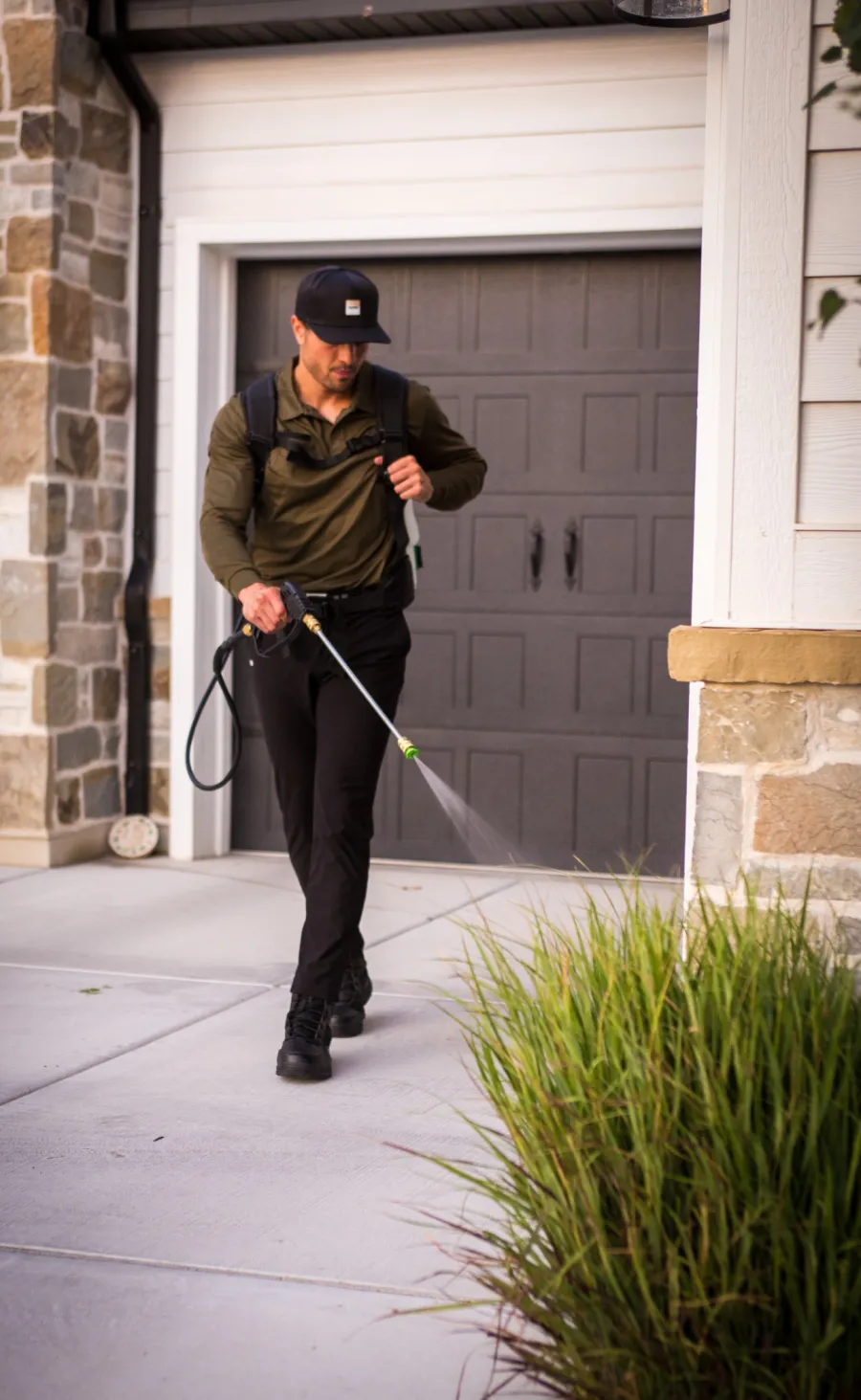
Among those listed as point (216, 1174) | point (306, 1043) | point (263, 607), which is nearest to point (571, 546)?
point (263, 607)

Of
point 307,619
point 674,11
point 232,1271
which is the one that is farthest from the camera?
point 307,619

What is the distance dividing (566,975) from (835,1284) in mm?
740

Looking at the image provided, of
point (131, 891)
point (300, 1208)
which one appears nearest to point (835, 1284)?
point (300, 1208)

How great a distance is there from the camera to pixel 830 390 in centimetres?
392

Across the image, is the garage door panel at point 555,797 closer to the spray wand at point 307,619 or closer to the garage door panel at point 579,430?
the garage door panel at point 579,430

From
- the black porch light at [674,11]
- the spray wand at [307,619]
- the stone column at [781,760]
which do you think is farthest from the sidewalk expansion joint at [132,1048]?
the black porch light at [674,11]

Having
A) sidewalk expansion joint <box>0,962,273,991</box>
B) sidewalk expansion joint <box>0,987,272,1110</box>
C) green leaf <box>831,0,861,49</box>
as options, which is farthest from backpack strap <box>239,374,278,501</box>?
green leaf <box>831,0,861,49</box>

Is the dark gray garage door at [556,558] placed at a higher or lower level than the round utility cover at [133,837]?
higher

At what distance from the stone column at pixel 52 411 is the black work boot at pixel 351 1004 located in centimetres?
296

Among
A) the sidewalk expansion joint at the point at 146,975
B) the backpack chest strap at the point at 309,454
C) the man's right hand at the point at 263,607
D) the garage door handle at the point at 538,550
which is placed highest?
the backpack chest strap at the point at 309,454

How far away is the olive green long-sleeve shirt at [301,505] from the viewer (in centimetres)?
476

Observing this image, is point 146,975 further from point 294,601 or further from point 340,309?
point 340,309

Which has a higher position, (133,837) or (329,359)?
(329,359)

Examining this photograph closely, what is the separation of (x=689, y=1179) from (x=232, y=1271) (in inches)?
47.3
